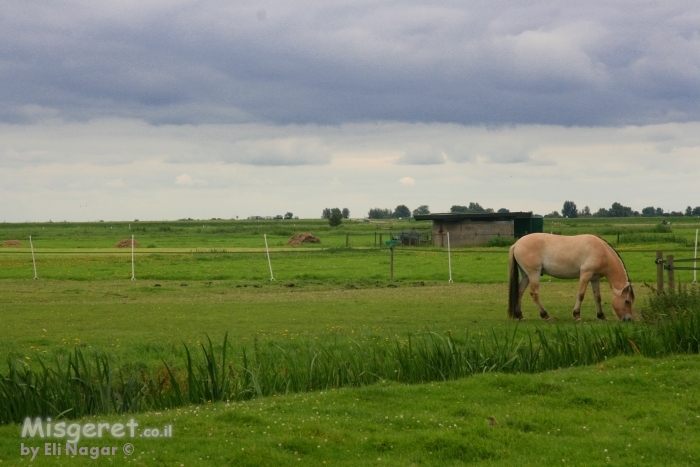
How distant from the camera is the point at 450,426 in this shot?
24.4ft

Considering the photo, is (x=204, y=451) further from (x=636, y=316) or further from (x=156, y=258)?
(x=156, y=258)

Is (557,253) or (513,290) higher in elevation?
(557,253)

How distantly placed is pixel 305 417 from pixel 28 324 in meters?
11.0

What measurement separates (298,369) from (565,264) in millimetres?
9662

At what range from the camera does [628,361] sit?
33.4 ft

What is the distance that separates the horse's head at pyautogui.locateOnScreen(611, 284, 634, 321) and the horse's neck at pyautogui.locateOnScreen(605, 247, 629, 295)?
1.25ft

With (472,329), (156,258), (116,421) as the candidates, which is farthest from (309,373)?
(156,258)

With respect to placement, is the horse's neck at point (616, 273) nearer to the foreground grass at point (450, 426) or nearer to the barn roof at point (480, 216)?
the foreground grass at point (450, 426)

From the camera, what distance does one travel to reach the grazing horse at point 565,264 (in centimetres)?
1698

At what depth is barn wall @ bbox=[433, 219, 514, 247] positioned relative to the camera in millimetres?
51500

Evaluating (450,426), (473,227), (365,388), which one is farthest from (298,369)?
(473,227)

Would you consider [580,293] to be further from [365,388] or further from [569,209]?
[569,209]

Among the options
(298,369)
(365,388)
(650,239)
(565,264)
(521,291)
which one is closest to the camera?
(365,388)

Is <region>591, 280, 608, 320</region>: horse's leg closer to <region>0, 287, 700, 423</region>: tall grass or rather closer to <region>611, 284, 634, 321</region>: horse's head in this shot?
<region>611, 284, 634, 321</region>: horse's head
